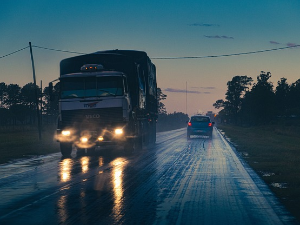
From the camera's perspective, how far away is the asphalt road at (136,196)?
22.2 feet

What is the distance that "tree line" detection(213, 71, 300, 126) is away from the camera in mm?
97750

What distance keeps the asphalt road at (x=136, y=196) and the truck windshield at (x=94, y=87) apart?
4667 millimetres

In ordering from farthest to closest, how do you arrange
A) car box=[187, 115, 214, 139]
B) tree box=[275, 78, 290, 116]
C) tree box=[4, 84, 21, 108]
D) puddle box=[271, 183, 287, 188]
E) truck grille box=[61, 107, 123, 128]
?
tree box=[4, 84, 21, 108]
tree box=[275, 78, 290, 116]
car box=[187, 115, 214, 139]
truck grille box=[61, 107, 123, 128]
puddle box=[271, 183, 287, 188]

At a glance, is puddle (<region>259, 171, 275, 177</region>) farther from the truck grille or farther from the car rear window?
the car rear window

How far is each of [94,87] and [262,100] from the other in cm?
8434

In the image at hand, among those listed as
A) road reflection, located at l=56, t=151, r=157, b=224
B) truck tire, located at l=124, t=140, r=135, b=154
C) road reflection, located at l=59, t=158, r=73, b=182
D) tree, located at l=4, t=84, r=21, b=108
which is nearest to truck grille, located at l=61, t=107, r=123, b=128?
truck tire, located at l=124, t=140, r=135, b=154

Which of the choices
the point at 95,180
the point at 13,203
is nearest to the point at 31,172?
the point at 95,180

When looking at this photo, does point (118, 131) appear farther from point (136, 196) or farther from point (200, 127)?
point (200, 127)

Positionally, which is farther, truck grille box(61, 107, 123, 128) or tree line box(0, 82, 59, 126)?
tree line box(0, 82, 59, 126)

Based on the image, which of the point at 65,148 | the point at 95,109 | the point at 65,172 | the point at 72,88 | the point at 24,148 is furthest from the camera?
the point at 24,148

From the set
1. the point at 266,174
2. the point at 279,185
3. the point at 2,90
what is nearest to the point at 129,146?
the point at 266,174

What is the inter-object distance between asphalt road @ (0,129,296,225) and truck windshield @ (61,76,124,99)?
184 inches

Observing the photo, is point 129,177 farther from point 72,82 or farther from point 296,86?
point 296,86

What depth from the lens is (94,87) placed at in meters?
18.1
